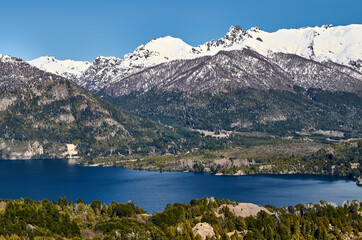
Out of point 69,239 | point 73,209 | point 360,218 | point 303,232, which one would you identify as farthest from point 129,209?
point 360,218

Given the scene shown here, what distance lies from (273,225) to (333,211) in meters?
34.3

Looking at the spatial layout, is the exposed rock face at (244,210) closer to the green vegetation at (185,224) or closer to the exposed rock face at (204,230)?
the green vegetation at (185,224)

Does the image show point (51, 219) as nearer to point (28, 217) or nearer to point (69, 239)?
point (28, 217)

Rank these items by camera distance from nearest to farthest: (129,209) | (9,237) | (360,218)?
(9,237)
(360,218)
(129,209)

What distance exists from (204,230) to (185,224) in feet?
18.1

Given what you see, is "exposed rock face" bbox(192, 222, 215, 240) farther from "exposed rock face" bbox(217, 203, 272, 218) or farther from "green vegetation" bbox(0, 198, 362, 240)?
"exposed rock face" bbox(217, 203, 272, 218)

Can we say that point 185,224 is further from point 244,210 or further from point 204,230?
point 244,210

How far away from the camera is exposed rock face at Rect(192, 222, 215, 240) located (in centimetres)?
13700

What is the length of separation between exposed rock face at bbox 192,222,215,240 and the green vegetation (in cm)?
29

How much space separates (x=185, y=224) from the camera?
465 ft

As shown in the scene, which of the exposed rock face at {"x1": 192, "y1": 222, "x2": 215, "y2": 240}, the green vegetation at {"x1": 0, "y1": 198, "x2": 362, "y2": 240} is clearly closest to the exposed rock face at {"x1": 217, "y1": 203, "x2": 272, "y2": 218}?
the green vegetation at {"x1": 0, "y1": 198, "x2": 362, "y2": 240}

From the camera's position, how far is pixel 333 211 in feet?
558

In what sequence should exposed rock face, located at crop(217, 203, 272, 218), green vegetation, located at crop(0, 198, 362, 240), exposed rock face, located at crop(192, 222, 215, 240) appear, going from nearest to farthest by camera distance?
green vegetation, located at crop(0, 198, 362, 240), exposed rock face, located at crop(192, 222, 215, 240), exposed rock face, located at crop(217, 203, 272, 218)

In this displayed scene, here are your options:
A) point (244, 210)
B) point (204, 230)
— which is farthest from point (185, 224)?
point (244, 210)
